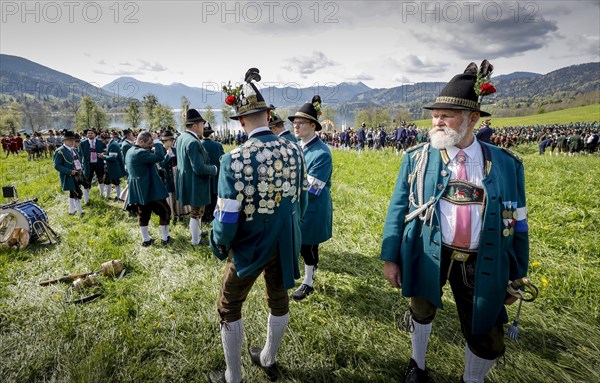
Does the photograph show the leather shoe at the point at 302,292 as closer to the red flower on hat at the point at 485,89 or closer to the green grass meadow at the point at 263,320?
the green grass meadow at the point at 263,320

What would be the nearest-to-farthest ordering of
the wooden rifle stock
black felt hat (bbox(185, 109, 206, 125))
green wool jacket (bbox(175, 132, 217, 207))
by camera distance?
the wooden rifle stock
green wool jacket (bbox(175, 132, 217, 207))
black felt hat (bbox(185, 109, 206, 125))

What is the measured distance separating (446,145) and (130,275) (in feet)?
17.0

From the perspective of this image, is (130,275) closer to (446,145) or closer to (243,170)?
(243,170)

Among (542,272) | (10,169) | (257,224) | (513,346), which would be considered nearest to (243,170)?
(257,224)

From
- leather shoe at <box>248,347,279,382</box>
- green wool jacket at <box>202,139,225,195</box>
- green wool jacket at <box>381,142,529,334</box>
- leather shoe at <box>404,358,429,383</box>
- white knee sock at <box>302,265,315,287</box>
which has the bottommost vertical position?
leather shoe at <box>248,347,279,382</box>

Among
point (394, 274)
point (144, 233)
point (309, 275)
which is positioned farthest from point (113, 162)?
point (394, 274)

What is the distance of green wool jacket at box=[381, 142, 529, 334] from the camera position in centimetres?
220

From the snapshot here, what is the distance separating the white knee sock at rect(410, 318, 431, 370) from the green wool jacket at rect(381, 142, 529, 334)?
1.40ft

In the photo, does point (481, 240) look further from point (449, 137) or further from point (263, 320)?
point (263, 320)

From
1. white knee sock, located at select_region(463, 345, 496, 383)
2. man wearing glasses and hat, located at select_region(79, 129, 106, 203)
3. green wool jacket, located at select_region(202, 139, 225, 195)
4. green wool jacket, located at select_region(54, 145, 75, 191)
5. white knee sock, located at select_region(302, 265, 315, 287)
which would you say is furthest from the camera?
man wearing glasses and hat, located at select_region(79, 129, 106, 203)

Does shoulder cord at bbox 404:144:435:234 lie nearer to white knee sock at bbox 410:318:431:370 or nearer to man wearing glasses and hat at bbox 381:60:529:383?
man wearing glasses and hat at bbox 381:60:529:383

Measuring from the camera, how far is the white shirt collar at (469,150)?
236 cm

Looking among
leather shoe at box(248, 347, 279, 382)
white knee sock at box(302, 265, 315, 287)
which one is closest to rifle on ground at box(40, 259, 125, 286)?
leather shoe at box(248, 347, 279, 382)

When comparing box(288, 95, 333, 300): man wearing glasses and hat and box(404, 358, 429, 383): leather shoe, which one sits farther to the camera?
box(288, 95, 333, 300): man wearing glasses and hat
